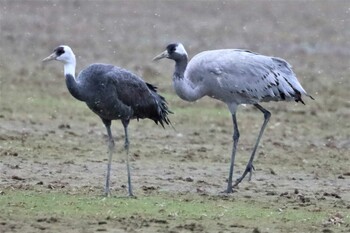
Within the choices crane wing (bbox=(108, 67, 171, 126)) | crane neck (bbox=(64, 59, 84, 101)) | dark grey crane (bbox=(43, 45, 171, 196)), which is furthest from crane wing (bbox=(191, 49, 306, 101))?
crane neck (bbox=(64, 59, 84, 101))

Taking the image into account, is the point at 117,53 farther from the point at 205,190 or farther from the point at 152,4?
the point at 205,190

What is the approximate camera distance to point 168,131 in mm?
17984

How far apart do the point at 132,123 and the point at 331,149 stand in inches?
130

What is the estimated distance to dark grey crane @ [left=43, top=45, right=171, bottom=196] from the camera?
12516mm

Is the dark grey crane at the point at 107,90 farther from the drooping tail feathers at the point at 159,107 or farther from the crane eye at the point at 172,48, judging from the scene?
the crane eye at the point at 172,48

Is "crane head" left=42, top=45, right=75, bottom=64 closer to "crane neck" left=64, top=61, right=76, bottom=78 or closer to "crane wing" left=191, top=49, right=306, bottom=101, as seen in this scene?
"crane neck" left=64, top=61, right=76, bottom=78

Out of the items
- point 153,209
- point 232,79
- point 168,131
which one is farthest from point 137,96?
point 168,131

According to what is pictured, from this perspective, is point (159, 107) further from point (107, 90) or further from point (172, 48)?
point (107, 90)

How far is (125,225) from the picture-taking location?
1093 cm

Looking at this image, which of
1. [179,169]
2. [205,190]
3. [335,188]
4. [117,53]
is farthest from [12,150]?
[117,53]

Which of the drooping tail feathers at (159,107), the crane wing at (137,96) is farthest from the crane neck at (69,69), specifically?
the drooping tail feathers at (159,107)

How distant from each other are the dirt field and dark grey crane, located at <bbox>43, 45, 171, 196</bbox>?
2.93 ft

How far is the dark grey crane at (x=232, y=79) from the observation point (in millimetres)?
13609

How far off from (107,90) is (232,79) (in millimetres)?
Answer: 1706
